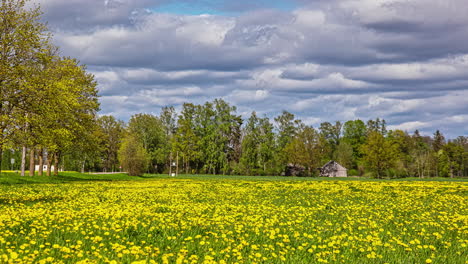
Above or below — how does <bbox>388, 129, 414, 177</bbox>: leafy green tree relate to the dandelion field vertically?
above

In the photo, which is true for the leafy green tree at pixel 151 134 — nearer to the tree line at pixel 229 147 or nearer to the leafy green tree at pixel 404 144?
the tree line at pixel 229 147

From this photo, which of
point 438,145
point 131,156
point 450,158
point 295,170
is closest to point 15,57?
point 131,156

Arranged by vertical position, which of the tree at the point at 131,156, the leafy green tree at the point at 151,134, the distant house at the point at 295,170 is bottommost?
the distant house at the point at 295,170

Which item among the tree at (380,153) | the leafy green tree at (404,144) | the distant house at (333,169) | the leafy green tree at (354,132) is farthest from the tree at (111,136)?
the leafy green tree at (404,144)

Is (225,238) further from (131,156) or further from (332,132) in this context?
(332,132)

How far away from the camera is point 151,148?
127 meters

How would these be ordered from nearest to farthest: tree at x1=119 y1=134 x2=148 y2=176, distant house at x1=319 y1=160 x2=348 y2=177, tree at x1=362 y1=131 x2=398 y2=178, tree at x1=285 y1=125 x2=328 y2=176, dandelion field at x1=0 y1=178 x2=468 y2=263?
dandelion field at x1=0 y1=178 x2=468 y2=263, tree at x1=119 y1=134 x2=148 y2=176, tree at x1=362 y1=131 x2=398 y2=178, tree at x1=285 y1=125 x2=328 y2=176, distant house at x1=319 y1=160 x2=348 y2=177

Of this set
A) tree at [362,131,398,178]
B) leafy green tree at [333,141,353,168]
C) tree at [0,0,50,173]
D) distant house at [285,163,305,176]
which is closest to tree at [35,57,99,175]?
tree at [0,0,50,173]

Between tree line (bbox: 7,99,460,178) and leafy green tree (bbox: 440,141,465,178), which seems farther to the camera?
leafy green tree (bbox: 440,141,465,178)

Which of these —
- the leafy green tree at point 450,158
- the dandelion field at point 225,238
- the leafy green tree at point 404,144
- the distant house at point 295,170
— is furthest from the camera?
the leafy green tree at point 450,158

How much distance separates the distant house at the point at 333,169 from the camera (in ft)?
451

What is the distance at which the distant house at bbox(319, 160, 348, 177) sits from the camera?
137m

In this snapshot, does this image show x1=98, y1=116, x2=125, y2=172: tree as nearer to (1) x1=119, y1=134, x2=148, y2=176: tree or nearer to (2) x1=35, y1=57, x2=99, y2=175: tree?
(1) x1=119, y1=134, x2=148, y2=176: tree

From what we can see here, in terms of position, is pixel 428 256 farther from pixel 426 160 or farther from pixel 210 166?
pixel 426 160
